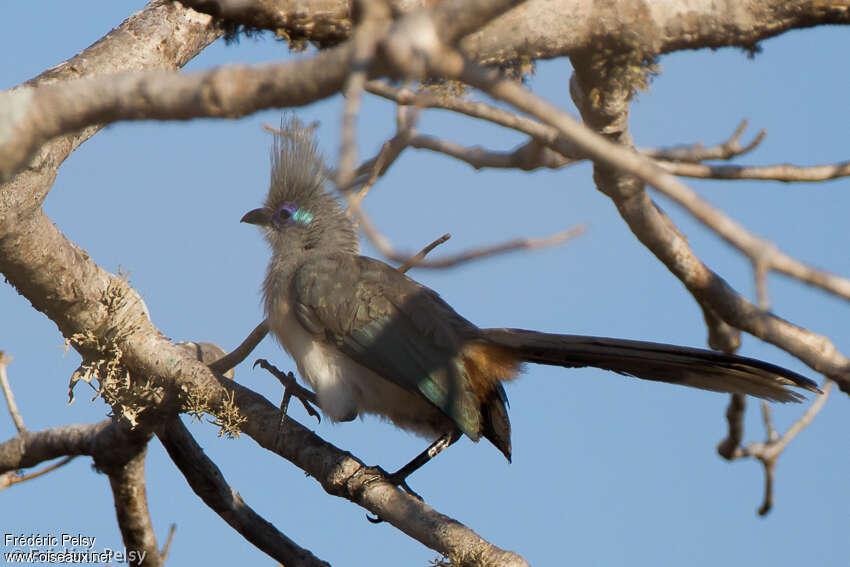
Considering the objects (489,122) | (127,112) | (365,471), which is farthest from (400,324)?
(127,112)

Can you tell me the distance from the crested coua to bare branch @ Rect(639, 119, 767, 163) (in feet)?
2.75

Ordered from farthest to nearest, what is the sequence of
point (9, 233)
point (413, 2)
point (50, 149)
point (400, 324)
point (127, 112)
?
point (400, 324)
point (50, 149)
point (9, 233)
point (413, 2)
point (127, 112)

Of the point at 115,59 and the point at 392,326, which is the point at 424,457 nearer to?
the point at 392,326

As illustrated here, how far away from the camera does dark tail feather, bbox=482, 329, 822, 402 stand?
12.0 ft

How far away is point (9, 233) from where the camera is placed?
11.8 ft

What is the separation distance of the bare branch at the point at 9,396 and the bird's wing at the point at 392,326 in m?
1.47

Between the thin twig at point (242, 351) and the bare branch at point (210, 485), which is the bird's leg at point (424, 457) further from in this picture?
the thin twig at point (242, 351)

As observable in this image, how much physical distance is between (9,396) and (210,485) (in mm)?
1181

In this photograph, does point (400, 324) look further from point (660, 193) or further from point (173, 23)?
point (660, 193)

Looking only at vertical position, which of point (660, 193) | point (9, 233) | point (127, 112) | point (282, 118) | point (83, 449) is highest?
point (282, 118)

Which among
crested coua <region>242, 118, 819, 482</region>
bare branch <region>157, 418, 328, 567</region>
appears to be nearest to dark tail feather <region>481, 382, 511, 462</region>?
crested coua <region>242, 118, 819, 482</region>

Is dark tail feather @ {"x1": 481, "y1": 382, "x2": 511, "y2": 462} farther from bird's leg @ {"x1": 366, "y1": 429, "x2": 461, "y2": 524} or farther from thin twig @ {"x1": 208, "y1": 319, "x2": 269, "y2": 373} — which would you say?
thin twig @ {"x1": 208, "y1": 319, "x2": 269, "y2": 373}

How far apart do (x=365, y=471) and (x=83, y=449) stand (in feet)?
5.55

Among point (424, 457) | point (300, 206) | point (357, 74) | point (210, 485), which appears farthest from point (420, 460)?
point (357, 74)
